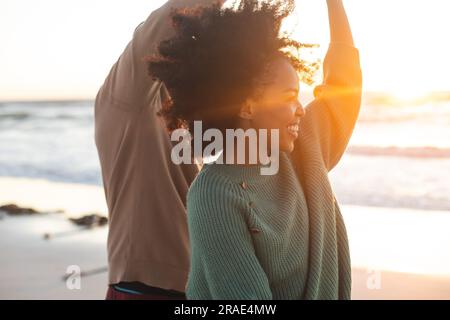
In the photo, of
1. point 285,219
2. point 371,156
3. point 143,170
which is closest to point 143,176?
point 143,170

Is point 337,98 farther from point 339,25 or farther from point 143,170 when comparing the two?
point 143,170

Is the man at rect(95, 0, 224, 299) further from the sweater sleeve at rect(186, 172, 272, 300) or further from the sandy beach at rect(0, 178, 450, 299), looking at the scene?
the sandy beach at rect(0, 178, 450, 299)

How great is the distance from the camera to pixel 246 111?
1851mm

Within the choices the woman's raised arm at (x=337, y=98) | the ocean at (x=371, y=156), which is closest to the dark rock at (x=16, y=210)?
the ocean at (x=371, y=156)

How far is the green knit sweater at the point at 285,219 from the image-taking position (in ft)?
5.29

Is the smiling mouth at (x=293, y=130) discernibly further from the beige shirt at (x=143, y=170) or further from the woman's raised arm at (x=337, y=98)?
the beige shirt at (x=143, y=170)

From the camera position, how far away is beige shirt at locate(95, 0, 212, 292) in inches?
79.7

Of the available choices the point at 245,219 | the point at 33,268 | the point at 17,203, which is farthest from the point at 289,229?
the point at 17,203

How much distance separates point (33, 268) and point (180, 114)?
3.82 m

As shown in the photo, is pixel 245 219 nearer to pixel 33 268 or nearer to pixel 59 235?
pixel 33 268

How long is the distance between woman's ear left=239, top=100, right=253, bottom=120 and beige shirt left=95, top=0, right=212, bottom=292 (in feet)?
0.97

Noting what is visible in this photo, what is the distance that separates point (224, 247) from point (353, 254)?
160 inches

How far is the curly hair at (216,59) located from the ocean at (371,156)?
5906 millimetres

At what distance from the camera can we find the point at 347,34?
7.03 ft
